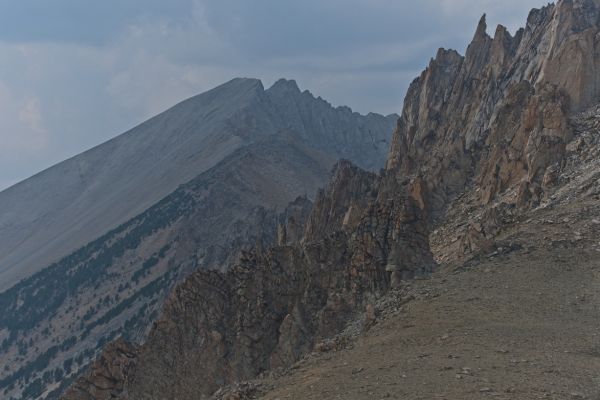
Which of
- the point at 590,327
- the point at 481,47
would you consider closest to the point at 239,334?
the point at 590,327

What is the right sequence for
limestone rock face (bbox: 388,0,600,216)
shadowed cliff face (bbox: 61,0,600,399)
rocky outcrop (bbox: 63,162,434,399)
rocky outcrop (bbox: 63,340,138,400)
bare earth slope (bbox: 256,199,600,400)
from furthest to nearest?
limestone rock face (bbox: 388,0,600,216)
rocky outcrop (bbox: 63,340,138,400)
shadowed cliff face (bbox: 61,0,600,399)
rocky outcrop (bbox: 63,162,434,399)
bare earth slope (bbox: 256,199,600,400)

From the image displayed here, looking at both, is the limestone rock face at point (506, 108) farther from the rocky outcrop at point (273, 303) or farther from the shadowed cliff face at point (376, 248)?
the rocky outcrop at point (273, 303)

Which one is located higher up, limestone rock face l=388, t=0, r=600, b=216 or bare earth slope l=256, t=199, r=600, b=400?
limestone rock face l=388, t=0, r=600, b=216

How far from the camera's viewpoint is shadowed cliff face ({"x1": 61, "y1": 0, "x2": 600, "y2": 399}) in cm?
3941

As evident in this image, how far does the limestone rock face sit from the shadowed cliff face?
16 centimetres

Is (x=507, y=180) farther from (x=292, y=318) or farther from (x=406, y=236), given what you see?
(x=292, y=318)

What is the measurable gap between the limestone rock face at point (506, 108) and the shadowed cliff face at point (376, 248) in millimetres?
160

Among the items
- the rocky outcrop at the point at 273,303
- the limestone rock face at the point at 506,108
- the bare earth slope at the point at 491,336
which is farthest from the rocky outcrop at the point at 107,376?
the limestone rock face at the point at 506,108

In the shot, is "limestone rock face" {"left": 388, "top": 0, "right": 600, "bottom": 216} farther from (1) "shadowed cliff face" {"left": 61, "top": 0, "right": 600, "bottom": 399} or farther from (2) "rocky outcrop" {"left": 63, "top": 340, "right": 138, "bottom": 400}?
(2) "rocky outcrop" {"left": 63, "top": 340, "right": 138, "bottom": 400}

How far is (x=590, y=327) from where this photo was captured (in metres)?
25.7

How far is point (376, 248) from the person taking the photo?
40375 millimetres

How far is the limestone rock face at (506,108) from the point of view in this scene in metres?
54.9

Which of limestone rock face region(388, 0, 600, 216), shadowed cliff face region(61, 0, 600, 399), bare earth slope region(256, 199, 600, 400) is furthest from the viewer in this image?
limestone rock face region(388, 0, 600, 216)

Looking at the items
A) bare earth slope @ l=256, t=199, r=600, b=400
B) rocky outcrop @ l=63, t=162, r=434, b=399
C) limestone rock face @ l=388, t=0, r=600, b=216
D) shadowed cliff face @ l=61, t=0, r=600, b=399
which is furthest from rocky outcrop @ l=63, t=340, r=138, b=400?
limestone rock face @ l=388, t=0, r=600, b=216
